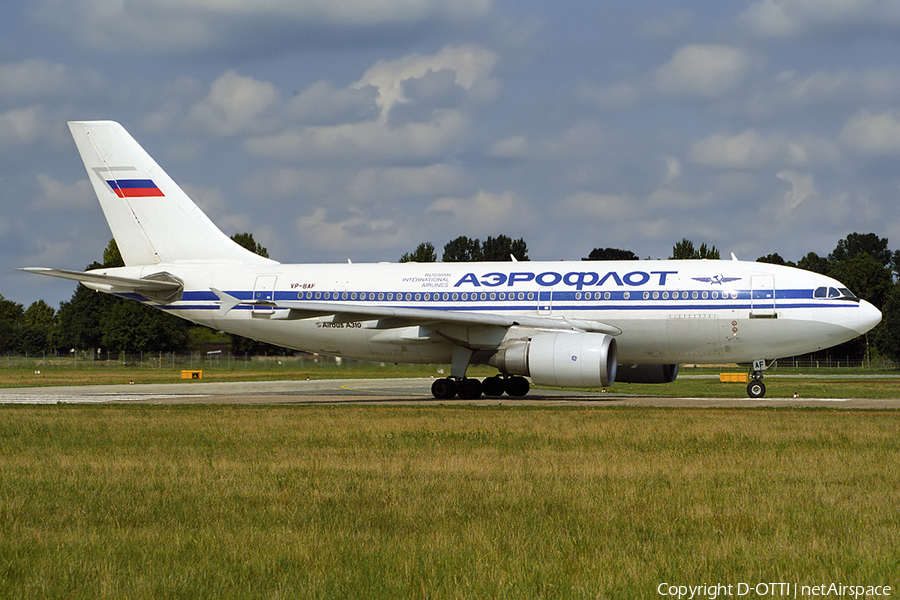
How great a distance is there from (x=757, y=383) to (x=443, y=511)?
63.8ft

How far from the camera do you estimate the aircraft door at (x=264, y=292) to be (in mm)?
28250

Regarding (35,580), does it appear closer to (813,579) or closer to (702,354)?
(813,579)

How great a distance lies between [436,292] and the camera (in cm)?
2698

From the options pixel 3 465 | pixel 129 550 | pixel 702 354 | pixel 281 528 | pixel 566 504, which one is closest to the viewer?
pixel 129 550

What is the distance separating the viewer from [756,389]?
2572 centimetres

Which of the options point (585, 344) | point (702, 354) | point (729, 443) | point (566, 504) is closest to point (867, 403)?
point (702, 354)

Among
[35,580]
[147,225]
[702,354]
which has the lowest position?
[35,580]

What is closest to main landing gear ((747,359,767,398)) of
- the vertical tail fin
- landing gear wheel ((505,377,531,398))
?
landing gear wheel ((505,377,531,398))

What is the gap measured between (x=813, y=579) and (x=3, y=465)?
9.27m

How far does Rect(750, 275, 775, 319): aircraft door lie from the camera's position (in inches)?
967

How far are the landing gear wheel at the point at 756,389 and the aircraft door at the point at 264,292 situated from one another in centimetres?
1347

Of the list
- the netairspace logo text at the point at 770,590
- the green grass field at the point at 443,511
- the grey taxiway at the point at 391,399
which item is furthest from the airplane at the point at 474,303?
the netairspace logo text at the point at 770,590

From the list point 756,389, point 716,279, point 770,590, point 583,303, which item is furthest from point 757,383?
point 770,590

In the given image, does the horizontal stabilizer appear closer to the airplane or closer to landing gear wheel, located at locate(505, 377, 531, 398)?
the airplane
